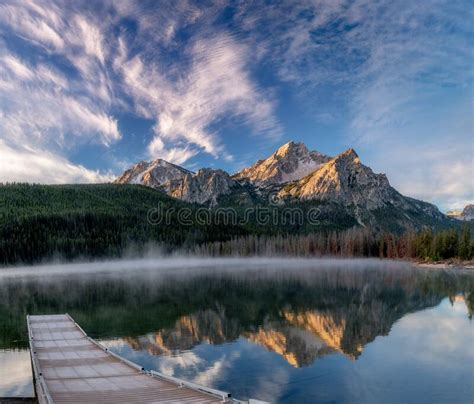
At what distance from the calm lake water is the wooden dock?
2.80m

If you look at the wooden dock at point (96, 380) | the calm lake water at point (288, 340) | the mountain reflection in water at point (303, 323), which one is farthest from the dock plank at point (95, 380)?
the mountain reflection in water at point (303, 323)

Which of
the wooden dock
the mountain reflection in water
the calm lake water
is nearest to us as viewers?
the wooden dock

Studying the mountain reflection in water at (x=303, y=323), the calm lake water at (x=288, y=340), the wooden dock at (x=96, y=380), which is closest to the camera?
the wooden dock at (x=96, y=380)

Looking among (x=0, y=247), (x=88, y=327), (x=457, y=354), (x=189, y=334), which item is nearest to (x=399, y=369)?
(x=457, y=354)

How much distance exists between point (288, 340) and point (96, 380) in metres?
20.1

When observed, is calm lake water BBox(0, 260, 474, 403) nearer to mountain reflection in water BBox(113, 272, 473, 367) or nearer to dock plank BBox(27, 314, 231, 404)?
mountain reflection in water BBox(113, 272, 473, 367)

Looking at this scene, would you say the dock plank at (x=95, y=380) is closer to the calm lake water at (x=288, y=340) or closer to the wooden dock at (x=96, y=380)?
the wooden dock at (x=96, y=380)

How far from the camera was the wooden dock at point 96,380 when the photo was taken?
19.0 m

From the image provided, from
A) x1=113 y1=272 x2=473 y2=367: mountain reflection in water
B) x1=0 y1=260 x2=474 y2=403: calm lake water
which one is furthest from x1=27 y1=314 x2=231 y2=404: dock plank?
x1=113 y1=272 x2=473 y2=367: mountain reflection in water

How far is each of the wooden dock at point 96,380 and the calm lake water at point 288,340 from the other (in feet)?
9.19

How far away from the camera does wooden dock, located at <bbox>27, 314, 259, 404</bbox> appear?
19.0 metres

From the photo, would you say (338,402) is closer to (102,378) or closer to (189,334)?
(102,378)

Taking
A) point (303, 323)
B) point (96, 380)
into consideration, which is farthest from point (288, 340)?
point (96, 380)

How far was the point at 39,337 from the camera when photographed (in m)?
35.4
